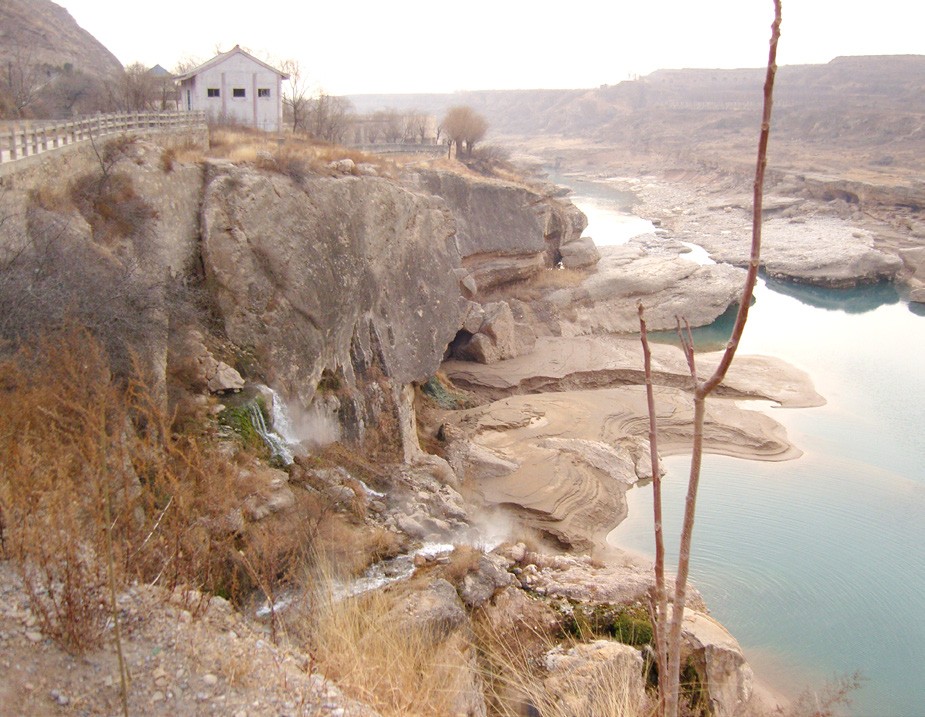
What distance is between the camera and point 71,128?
14.0 m

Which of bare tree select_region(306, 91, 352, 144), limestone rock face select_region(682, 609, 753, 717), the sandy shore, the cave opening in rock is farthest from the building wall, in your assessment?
limestone rock face select_region(682, 609, 753, 717)

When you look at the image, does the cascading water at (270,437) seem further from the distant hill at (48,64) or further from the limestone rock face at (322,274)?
the distant hill at (48,64)

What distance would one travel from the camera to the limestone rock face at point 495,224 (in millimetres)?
26188

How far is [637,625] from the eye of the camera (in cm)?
937

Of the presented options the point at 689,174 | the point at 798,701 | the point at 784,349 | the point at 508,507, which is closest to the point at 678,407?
the point at 508,507

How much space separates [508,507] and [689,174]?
63.1 m

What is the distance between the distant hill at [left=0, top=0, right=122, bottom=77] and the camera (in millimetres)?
37562

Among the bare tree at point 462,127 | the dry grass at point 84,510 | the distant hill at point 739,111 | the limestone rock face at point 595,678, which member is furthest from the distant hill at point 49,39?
the distant hill at point 739,111

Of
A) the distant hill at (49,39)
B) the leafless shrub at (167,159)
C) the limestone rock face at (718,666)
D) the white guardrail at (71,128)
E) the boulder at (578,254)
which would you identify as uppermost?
the distant hill at (49,39)

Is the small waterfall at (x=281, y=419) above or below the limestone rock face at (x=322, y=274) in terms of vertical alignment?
below

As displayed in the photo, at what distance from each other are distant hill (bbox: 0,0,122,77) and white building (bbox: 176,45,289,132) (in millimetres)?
14662

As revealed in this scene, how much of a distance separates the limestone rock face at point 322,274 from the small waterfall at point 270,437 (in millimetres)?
1328

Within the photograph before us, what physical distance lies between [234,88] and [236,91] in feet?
0.36

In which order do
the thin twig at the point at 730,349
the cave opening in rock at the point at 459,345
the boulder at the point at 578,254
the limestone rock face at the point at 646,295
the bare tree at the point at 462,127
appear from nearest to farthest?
the thin twig at the point at 730,349
the cave opening in rock at the point at 459,345
the limestone rock face at the point at 646,295
the boulder at the point at 578,254
the bare tree at the point at 462,127
